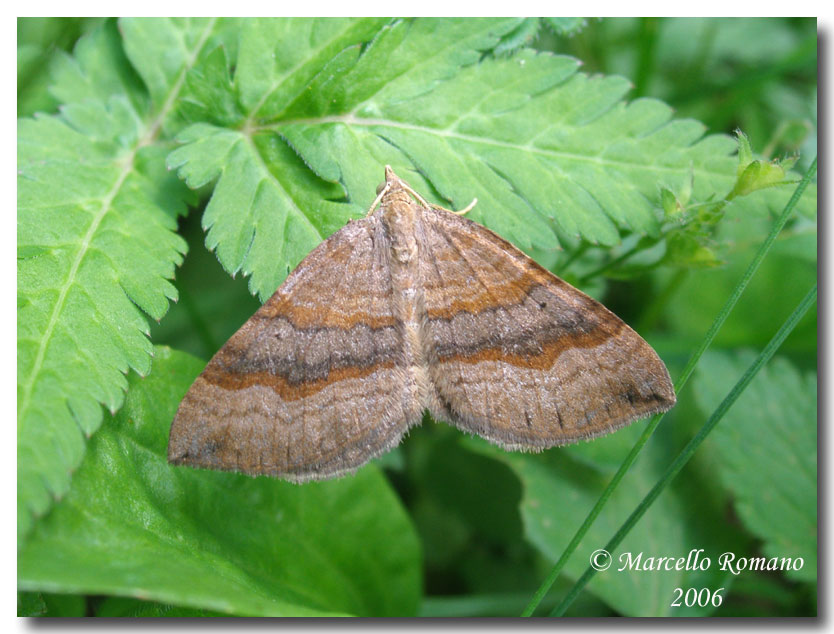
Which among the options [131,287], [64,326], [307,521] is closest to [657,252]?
[307,521]

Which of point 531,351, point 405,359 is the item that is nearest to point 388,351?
point 405,359

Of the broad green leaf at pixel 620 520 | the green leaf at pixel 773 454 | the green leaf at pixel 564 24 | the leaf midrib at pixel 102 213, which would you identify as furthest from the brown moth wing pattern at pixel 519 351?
the leaf midrib at pixel 102 213

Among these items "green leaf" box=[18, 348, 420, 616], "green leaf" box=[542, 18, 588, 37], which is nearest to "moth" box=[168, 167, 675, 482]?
"green leaf" box=[18, 348, 420, 616]

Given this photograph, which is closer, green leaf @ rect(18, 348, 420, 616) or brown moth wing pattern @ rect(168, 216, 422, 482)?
green leaf @ rect(18, 348, 420, 616)

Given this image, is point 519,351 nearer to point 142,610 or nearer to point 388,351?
point 388,351

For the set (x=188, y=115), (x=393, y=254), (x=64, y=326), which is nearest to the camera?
(x=64, y=326)

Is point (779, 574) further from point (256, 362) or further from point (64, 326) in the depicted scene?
point (64, 326)

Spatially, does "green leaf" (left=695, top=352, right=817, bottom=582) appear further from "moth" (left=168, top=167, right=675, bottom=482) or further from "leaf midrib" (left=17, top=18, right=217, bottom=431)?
"leaf midrib" (left=17, top=18, right=217, bottom=431)
